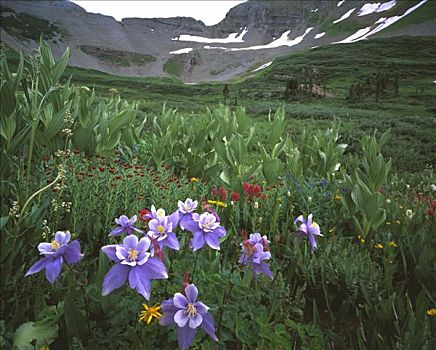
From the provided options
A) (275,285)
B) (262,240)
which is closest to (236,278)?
(262,240)

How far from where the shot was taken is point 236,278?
51.8 inches

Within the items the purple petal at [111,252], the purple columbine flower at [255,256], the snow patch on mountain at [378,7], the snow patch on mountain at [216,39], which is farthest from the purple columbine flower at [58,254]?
the snow patch on mountain at [216,39]

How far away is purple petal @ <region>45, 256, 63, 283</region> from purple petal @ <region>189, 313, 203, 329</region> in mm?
422

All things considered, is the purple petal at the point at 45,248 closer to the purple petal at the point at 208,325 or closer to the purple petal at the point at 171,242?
the purple petal at the point at 171,242

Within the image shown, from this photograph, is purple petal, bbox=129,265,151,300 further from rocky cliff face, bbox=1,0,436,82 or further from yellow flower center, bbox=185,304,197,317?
rocky cliff face, bbox=1,0,436,82

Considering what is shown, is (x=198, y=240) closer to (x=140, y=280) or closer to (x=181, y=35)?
(x=140, y=280)

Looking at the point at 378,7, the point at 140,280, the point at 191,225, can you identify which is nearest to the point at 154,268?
the point at 140,280

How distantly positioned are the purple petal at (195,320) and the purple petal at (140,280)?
146 millimetres

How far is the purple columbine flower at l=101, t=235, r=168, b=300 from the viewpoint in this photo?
898 millimetres

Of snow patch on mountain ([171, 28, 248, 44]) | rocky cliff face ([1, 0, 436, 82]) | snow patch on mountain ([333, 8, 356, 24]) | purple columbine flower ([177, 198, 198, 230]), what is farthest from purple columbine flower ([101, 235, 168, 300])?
snow patch on mountain ([171, 28, 248, 44])

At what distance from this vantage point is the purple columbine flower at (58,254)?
976mm

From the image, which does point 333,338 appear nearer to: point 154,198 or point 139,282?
point 139,282

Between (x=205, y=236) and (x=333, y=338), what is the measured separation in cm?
84

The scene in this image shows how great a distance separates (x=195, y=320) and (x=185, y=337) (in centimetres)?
6
